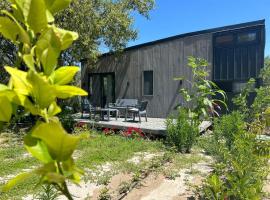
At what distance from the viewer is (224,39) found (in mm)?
10969

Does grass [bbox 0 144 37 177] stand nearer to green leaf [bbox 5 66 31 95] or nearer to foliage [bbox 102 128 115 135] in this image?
foliage [bbox 102 128 115 135]

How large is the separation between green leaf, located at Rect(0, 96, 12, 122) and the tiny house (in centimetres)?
1075

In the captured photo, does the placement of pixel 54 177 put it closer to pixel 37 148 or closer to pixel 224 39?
pixel 37 148

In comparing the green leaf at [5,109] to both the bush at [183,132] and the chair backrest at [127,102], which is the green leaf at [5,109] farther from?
the chair backrest at [127,102]

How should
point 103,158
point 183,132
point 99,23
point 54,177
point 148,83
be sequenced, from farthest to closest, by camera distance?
1. point 148,83
2. point 99,23
3. point 183,132
4. point 103,158
5. point 54,177

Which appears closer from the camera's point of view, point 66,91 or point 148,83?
point 66,91

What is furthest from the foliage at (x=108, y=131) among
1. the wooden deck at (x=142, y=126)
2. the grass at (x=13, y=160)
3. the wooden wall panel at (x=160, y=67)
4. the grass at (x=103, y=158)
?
the wooden wall panel at (x=160, y=67)

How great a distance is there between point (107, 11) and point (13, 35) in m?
11.7

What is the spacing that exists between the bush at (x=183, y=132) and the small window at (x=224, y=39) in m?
4.93

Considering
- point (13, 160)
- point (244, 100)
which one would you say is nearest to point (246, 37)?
point (244, 100)

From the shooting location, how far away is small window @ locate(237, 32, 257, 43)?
34.0 ft

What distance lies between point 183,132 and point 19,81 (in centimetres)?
653

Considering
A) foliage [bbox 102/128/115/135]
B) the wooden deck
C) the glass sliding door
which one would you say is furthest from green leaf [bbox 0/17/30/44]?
the glass sliding door

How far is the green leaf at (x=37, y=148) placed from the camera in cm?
44
